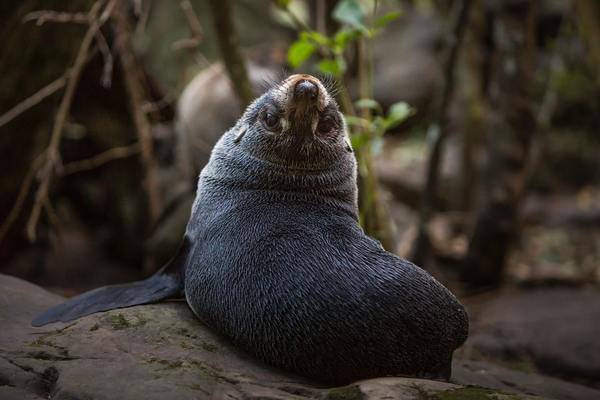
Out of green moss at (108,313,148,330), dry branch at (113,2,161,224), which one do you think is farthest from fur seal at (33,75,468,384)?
dry branch at (113,2,161,224)

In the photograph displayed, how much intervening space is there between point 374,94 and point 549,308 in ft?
24.8

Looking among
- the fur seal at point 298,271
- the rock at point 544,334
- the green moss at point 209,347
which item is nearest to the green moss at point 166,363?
the green moss at point 209,347

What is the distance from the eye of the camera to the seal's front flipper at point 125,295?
3904 mm

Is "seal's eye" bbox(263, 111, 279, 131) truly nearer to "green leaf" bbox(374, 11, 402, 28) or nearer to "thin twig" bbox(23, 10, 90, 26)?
"green leaf" bbox(374, 11, 402, 28)

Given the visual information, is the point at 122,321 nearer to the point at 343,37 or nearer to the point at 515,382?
the point at 515,382

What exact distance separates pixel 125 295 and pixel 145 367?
980 mm

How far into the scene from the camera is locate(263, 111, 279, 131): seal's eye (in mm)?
4035

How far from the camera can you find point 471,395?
314 centimetres

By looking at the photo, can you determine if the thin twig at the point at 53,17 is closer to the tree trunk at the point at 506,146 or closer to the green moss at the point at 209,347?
the green moss at the point at 209,347

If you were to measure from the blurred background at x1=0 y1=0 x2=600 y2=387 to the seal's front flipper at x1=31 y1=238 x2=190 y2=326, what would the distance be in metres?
1.50

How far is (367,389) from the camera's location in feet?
10.1

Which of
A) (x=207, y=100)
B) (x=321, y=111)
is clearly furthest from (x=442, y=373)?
(x=207, y=100)

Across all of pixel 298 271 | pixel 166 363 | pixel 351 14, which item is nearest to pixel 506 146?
pixel 351 14

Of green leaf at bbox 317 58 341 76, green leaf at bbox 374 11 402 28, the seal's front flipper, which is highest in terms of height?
green leaf at bbox 374 11 402 28
